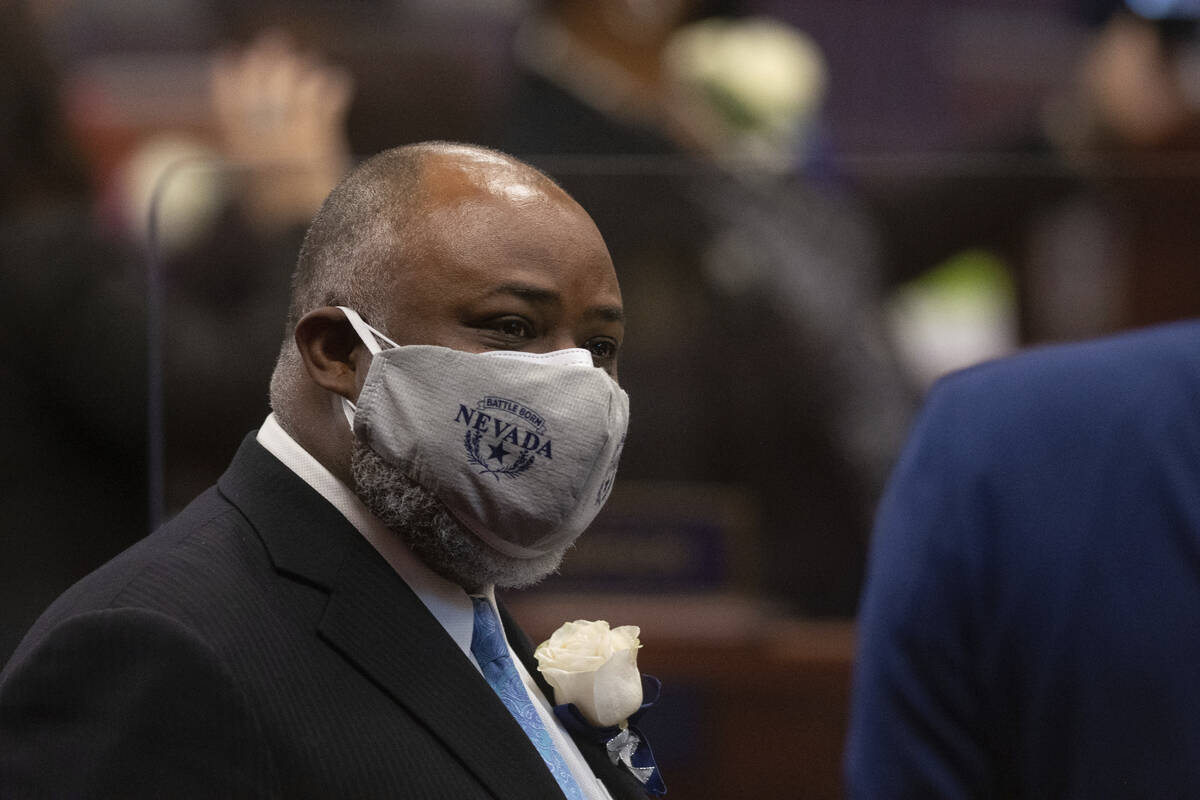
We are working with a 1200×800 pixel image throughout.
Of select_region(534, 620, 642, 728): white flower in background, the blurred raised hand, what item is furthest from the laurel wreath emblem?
the blurred raised hand

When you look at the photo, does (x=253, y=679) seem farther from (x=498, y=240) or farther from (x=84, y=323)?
(x=84, y=323)

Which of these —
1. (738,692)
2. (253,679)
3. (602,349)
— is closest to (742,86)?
(738,692)

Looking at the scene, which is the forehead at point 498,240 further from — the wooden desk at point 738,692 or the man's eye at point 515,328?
the wooden desk at point 738,692

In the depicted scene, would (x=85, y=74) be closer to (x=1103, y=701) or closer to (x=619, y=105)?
(x=619, y=105)

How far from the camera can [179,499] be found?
2340mm

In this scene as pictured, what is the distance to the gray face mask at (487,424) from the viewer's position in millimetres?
1504

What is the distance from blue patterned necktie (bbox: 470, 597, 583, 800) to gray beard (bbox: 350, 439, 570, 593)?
0.05 m

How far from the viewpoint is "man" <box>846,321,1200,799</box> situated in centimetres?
167

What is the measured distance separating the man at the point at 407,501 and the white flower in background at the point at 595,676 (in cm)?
4

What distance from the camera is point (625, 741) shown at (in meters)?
1.70

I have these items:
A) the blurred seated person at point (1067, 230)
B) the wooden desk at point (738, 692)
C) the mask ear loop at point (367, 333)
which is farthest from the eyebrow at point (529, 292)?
the blurred seated person at point (1067, 230)

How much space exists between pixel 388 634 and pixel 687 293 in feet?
4.62

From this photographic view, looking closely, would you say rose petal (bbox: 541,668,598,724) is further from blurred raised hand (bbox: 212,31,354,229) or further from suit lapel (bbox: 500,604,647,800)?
blurred raised hand (bbox: 212,31,354,229)

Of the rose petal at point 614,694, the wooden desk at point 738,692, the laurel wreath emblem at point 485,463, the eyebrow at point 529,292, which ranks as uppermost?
the eyebrow at point 529,292
